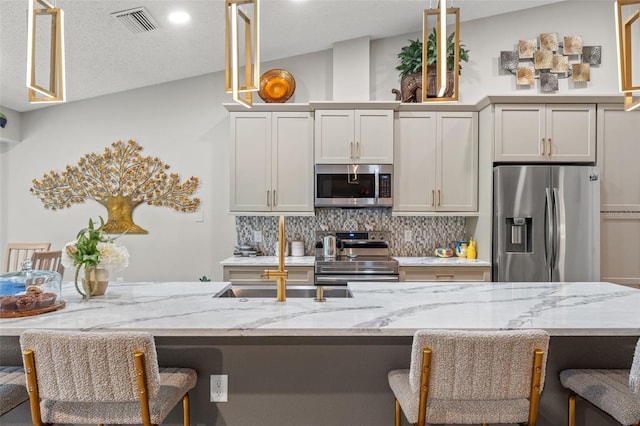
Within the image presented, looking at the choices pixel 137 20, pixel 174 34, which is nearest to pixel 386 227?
pixel 174 34

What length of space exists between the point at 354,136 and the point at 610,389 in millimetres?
2884

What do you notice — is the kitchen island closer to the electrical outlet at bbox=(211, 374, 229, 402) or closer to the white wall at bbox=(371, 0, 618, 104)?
the electrical outlet at bbox=(211, 374, 229, 402)

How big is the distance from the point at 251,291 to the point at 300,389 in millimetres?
708

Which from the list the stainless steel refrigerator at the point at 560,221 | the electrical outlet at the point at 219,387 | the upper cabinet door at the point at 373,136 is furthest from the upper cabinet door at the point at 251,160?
the electrical outlet at the point at 219,387

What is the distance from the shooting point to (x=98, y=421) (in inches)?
56.6

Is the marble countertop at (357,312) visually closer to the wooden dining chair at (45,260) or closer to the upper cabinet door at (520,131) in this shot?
the wooden dining chair at (45,260)

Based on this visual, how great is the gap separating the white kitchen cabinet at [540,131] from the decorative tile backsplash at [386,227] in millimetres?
930

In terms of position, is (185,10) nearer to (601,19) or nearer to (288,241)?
(288,241)

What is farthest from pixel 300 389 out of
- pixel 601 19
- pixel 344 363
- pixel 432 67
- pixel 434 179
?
pixel 601 19

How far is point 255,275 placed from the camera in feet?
12.6

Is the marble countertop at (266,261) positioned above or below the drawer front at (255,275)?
above

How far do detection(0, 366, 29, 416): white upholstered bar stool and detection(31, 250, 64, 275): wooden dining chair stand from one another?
6.42 feet

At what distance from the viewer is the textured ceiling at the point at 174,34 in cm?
316

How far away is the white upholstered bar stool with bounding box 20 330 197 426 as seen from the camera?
135 centimetres
